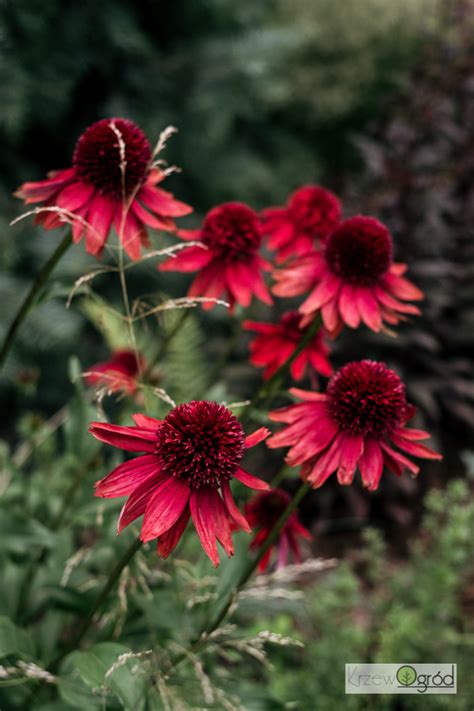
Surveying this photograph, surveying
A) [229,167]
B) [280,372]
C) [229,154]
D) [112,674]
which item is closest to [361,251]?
[280,372]

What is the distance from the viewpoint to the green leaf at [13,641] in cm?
68

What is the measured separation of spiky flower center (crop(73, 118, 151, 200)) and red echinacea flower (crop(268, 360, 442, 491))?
11.0 inches

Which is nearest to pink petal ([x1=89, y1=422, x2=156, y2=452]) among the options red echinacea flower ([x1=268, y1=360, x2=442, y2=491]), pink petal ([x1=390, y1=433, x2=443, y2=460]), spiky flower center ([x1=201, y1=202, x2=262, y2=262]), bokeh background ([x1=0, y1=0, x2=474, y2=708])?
red echinacea flower ([x1=268, y1=360, x2=442, y2=491])

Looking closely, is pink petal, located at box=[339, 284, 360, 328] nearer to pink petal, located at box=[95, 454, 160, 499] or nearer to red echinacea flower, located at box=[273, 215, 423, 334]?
red echinacea flower, located at box=[273, 215, 423, 334]

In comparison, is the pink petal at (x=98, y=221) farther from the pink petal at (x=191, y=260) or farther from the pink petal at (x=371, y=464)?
the pink petal at (x=371, y=464)

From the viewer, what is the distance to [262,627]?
1239 mm

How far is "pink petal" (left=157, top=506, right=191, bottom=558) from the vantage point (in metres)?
0.52

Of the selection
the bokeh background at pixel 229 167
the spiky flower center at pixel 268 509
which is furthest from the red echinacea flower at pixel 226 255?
the bokeh background at pixel 229 167

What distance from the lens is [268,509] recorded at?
2.79 ft

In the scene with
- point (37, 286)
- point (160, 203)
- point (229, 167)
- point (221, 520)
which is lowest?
point (221, 520)

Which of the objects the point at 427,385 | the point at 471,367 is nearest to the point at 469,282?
the point at 471,367

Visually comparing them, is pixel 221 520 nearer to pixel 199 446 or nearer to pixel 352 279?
pixel 199 446

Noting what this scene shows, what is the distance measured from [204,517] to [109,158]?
14.8 inches

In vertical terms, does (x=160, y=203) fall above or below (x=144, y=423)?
above
